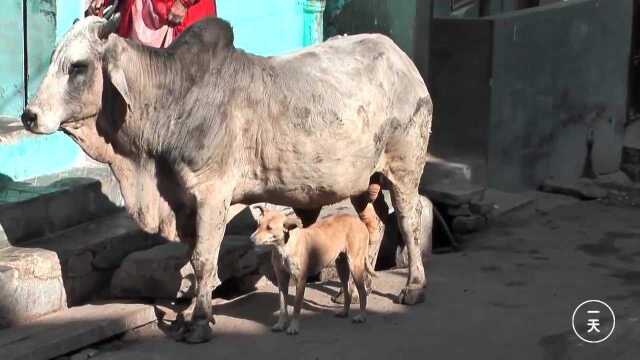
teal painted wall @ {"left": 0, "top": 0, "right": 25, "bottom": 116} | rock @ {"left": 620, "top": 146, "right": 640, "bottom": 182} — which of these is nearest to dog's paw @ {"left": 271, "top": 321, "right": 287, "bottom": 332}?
teal painted wall @ {"left": 0, "top": 0, "right": 25, "bottom": 116}

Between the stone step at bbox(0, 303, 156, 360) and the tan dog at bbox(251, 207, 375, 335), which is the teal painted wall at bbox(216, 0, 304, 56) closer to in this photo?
the tan dog at bbox(251, 207, 375, 335)

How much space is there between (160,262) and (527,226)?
3.98 metres

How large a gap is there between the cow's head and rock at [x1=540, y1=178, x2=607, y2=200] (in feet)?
20.5

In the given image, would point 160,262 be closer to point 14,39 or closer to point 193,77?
point 193,77

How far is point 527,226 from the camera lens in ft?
31.7

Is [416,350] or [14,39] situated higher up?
[14,39]

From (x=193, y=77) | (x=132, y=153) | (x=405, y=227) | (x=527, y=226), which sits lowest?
(x=527, y=226)

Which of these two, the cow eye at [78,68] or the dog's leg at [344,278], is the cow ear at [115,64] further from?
the dog's leg at [344,278]

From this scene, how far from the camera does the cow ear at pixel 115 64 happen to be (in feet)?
18.8

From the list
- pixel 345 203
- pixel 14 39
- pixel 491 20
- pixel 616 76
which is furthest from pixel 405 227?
pixel 616 76

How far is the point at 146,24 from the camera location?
276 inches

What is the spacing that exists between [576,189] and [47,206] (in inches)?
228

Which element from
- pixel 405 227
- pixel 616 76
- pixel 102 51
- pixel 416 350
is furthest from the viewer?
pixel 616 76

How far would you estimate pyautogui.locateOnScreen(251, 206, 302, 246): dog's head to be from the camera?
5902mm
